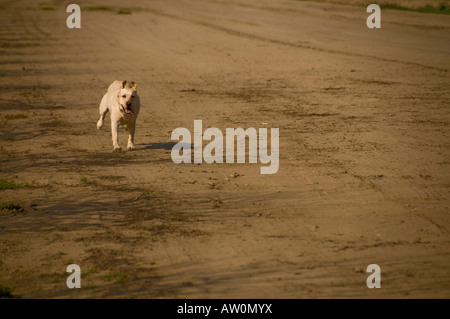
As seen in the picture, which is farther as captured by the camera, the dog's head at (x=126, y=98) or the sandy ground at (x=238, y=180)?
Answer: the dog's head at (x=126, y=98)

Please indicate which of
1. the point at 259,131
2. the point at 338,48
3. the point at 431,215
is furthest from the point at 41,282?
the point at 338,48

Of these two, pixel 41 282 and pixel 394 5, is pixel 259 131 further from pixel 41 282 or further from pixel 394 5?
pixel 394 5

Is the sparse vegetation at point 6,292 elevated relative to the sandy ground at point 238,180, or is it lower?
lower

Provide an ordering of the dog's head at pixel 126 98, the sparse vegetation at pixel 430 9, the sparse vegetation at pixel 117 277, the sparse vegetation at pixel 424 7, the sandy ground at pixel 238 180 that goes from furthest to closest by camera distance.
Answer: the sparse vegetation at pixel 424 7
the sparse vegetation at pixel 430 9
the dog's head at pixel 126 98
the sandy ground at pixel 238 180
the sparse vegetation at pixel 117 277

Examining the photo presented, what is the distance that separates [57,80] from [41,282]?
1316cm

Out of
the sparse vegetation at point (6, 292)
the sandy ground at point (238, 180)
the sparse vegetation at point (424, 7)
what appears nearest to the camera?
the sparse vegetation at point (6, 292)

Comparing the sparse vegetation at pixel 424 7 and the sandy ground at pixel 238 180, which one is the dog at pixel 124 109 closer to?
the sandy ground at pixel 238 180

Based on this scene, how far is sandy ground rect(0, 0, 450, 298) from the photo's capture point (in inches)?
255

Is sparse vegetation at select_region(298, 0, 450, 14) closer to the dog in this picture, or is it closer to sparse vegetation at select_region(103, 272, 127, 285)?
the dog

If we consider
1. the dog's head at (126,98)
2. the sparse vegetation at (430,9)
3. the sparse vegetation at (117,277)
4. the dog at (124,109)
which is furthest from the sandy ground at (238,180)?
the sparse vegetation at (430,9)

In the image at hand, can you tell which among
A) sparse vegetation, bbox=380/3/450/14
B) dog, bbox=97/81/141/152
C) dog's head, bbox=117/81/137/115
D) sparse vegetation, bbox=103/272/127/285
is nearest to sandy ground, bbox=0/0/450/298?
sparse vegetation, bbox=103/272/127/285

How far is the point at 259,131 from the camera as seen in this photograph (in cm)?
1234

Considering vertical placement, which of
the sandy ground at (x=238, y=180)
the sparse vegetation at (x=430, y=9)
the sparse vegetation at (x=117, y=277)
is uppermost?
the sparse vegetation at (x=430, y=9)

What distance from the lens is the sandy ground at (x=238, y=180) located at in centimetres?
647
